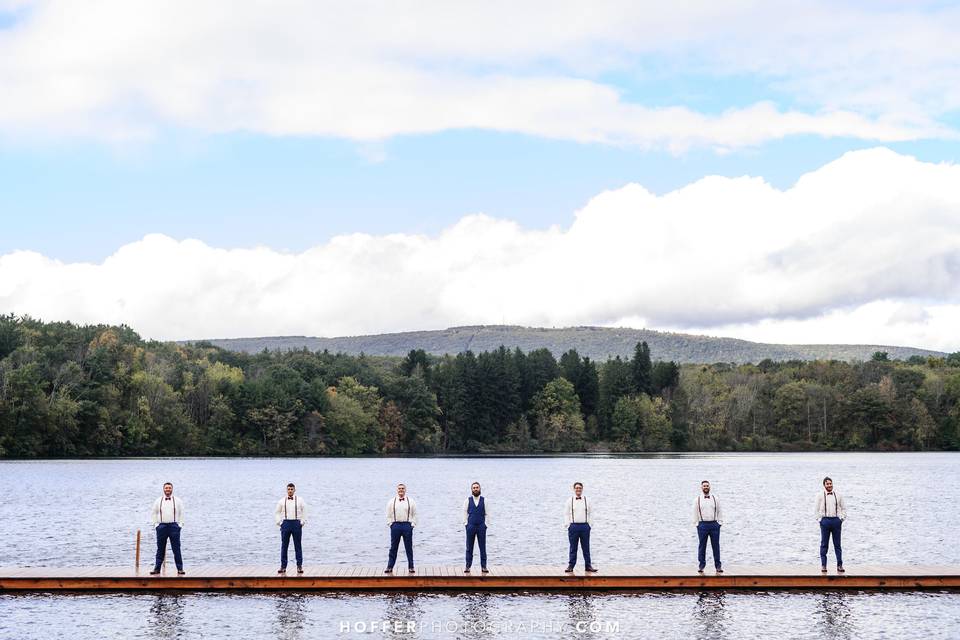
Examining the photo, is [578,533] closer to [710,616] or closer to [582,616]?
[582,616]

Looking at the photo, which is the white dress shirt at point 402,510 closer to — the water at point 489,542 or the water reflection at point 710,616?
the water at point 489,542

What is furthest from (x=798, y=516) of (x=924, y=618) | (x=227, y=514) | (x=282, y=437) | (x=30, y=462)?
(x=282, y=437)

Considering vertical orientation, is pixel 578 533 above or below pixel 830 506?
below

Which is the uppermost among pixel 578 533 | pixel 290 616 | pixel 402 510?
pixel 402 510

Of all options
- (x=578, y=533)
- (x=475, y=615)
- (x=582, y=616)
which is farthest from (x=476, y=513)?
(x=582, y=616)

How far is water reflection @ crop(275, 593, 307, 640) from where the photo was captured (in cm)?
2673

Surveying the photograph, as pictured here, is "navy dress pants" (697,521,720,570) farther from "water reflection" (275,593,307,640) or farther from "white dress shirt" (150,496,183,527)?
"white dress shirt" (150,496,183,527)

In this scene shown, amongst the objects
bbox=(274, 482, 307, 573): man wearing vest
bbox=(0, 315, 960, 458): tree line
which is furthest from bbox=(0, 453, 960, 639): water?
bbox=(0, 315, 960, 458): tree line

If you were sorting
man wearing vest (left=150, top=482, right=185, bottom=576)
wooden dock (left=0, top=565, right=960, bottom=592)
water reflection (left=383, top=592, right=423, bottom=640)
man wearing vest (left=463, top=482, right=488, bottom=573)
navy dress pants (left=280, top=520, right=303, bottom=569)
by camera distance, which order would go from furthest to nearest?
1. wooden dock (left=0, top=565, right=960, bottom=592)
2. navy dress pants (left=280, top=520, right=303, bottom=569)
3. man wearing vest (left=463, top=482, right=488, bottom=573)
4. man wearing vest (left=150, top=482, right=185, bottom=576)
5. water reflection (left=383, top=592, right=423, bottom=640)

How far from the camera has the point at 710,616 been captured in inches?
1134

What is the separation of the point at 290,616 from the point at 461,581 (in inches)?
211

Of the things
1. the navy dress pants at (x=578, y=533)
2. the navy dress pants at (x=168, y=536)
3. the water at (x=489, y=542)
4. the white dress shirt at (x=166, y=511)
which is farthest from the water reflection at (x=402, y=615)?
the white dress shirt at (x=166, y=511)

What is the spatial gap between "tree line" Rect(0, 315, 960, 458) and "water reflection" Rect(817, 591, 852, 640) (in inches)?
4564

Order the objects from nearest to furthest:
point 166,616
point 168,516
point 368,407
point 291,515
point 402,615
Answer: point 166,616, point 402,615, point 168,516, point 291,515, point 368,407
